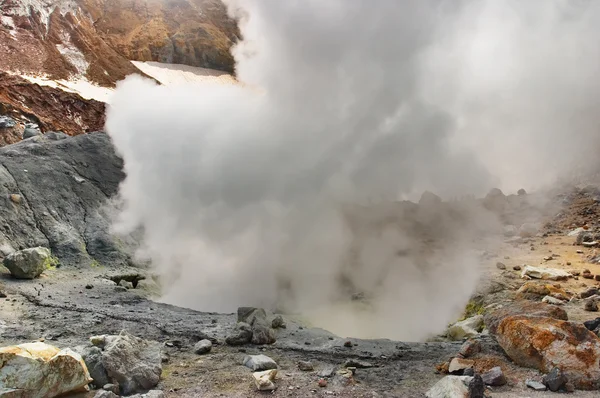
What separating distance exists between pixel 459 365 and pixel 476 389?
0.68 metres

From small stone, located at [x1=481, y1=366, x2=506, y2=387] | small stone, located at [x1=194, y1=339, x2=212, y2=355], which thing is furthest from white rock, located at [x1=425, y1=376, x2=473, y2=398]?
small stone, located at [x1=194, y1=339, x2=212, y2=355]

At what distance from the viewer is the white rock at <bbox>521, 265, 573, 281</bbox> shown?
21.8 ft

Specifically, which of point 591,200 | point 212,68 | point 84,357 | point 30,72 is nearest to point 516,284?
point 84,357

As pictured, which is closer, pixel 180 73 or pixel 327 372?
pixel 327 372

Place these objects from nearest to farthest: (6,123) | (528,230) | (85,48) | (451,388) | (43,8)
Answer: (451,388)
(528,230)
(6,123)
(43,8)
(85,48)

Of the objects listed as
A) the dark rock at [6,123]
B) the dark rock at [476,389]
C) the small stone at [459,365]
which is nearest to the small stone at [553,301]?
the small stone at [459,365]

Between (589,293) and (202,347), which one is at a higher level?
(589,293)

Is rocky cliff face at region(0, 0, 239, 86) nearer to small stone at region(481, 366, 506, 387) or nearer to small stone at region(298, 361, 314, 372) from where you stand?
small stone at region(298, 361, 314, 372)

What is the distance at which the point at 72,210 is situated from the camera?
8812mm

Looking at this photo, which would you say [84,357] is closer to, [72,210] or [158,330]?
[158,330]

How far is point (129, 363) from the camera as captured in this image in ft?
11.4

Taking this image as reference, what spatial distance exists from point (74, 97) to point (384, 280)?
21.3m

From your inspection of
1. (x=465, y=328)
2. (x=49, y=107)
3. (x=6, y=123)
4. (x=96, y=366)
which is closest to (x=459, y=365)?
(x=465, y=328)

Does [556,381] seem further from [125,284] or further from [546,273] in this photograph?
[125,284]
